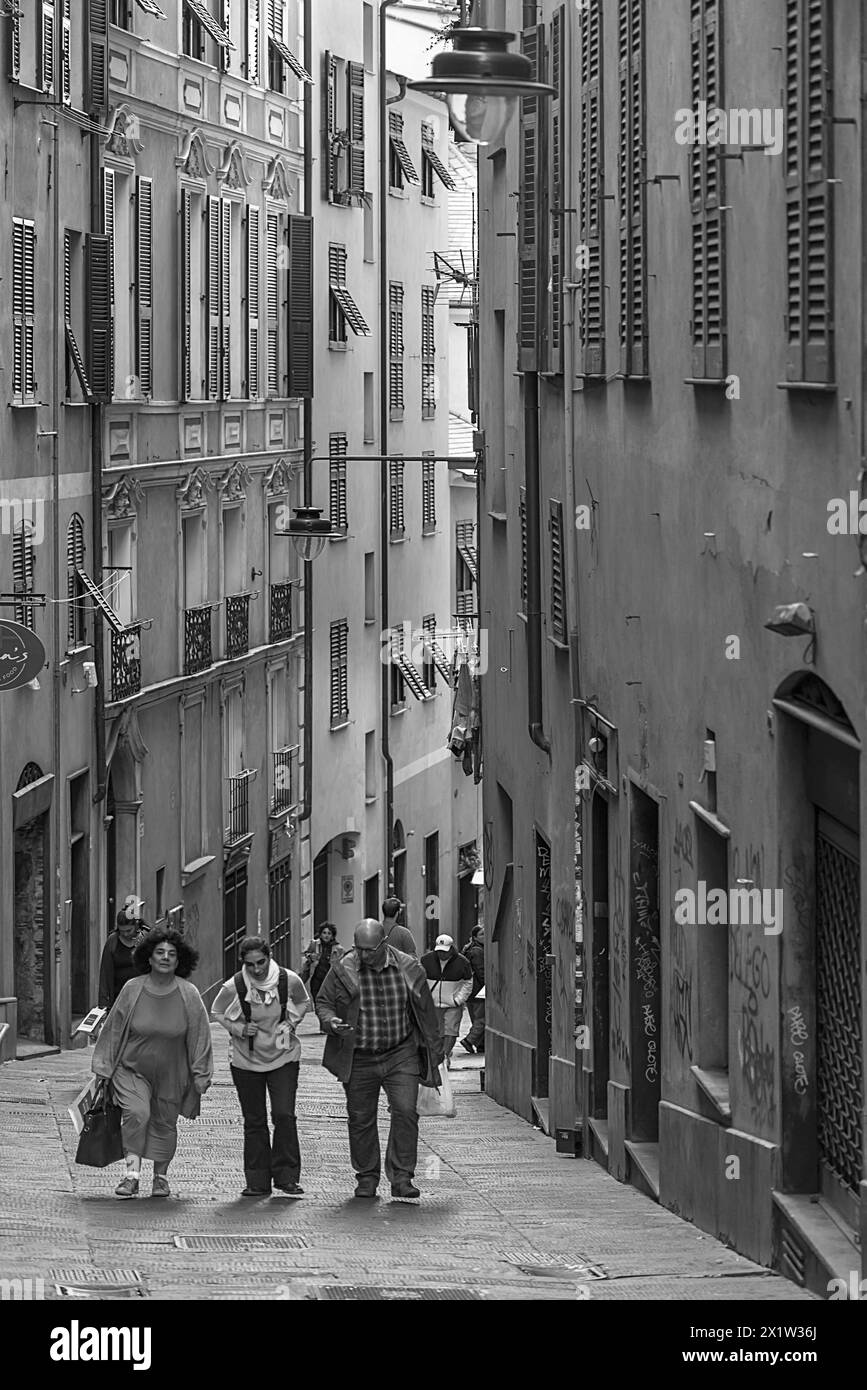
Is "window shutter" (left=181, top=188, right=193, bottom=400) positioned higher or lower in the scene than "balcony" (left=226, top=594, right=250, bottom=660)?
higher

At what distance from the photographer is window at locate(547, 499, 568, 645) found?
19.3 m

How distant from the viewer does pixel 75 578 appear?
27.8 metres

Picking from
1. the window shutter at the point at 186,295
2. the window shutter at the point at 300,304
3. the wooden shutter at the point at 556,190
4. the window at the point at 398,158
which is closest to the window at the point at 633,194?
the wooden shutter at the point at 556,190

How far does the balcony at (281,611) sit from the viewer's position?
38781 mm

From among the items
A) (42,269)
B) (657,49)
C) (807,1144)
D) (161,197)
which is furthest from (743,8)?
(161,197)

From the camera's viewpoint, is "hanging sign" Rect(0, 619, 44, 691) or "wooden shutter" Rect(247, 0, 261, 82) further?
"wooden shutter" Rect(247, 0, 261, 82)

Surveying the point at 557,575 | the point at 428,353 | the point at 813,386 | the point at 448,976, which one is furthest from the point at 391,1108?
the point at 428,353

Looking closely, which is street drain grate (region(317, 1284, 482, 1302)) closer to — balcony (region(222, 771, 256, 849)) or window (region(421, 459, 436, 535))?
balcony (region(222, 771, 256, 849))

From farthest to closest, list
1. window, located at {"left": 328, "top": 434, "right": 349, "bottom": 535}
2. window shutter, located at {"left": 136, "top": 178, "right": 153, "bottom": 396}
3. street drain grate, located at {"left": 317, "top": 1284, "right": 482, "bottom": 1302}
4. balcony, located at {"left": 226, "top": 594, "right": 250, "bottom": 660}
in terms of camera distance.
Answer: window, located at {"left": 328, "top": 434, "right": 349, "bottom": 535}
balcony, located at {"left": 226, "top": 594, "right": 250, "bottom": 660}
window shutter, located at {"left": 136, "top": 178, "right": 153, "bottom": 396}
street drain grate, located at {"left": 317, "top": 1284, "right": 482, "bottom": 1302}

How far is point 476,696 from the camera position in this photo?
34.7 metres

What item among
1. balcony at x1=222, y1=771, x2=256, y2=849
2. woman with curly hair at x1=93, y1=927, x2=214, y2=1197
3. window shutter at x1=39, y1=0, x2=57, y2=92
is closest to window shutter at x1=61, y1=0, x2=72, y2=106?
window shutter at x1=39, y1=0, x2=57, y2=92

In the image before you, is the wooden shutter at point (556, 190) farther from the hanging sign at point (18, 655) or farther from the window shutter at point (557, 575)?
the hanging sign at point (18, 655)

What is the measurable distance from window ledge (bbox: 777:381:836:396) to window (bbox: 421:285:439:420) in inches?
1531
